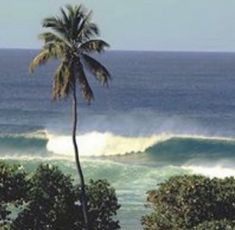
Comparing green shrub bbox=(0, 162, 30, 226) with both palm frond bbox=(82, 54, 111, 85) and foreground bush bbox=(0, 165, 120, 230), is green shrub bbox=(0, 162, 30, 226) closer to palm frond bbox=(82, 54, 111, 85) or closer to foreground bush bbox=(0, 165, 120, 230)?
foreground bush bbox=(0, 165, 120, 230)

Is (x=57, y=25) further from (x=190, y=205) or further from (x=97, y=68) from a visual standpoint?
(x=190, y=205)

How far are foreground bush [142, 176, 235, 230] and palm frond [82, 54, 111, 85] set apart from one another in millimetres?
Result: 4311

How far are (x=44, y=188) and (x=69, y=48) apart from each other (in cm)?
485

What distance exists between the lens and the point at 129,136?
294 feet

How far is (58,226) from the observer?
1099 inches

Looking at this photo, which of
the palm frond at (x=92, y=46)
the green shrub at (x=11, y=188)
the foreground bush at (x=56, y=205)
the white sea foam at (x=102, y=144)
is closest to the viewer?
the green shrub at (x=11, y=188)

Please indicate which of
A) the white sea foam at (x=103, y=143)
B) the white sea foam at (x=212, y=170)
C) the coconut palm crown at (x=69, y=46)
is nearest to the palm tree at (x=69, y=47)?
the coconut palm crown at (x=69, y=46)

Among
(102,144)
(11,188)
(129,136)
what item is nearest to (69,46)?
(11,188)

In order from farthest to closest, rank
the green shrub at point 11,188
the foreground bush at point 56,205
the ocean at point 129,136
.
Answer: the ocean at point 129,136, the foreground bush at point 56,205, the green shrub at point 11,188

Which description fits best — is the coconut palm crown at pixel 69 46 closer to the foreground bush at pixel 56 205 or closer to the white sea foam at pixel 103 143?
the foreground bush at pixel 56 205

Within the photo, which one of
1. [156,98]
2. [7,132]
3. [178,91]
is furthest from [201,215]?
[178,91]

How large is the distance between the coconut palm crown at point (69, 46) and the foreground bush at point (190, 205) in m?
4.46

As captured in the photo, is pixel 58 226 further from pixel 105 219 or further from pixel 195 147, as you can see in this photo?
pixel 195 147

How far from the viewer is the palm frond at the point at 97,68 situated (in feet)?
92.7
